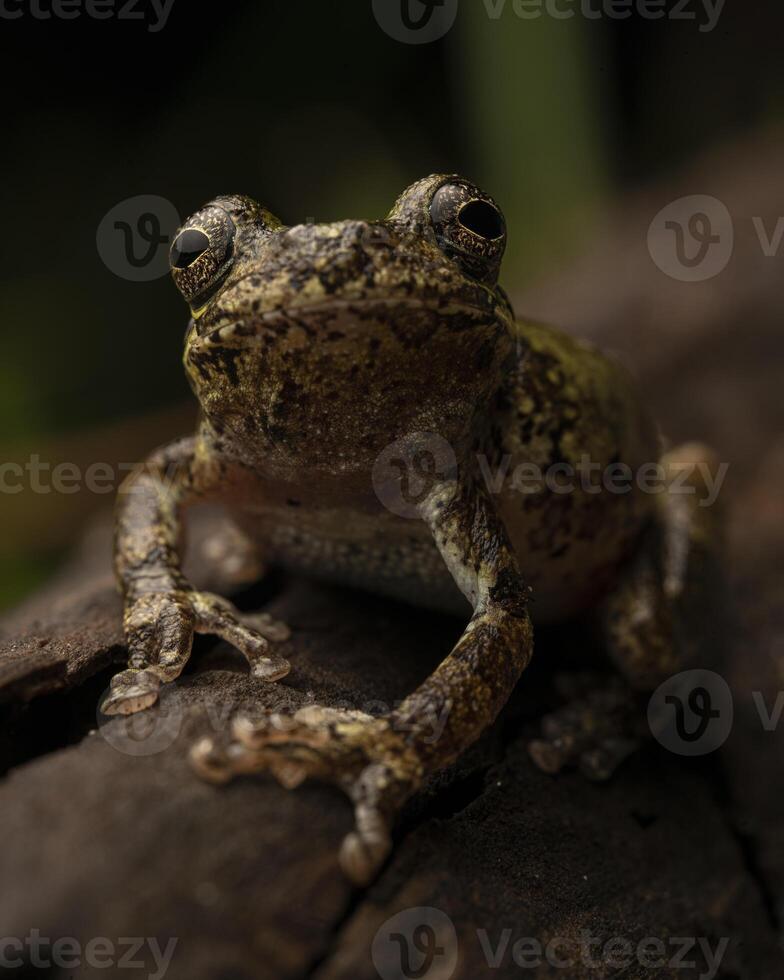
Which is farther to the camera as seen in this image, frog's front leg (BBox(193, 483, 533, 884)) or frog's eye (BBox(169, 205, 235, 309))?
frog's eye (BBox(169, 205, 235, 309))

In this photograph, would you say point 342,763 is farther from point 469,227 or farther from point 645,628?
point 645,628

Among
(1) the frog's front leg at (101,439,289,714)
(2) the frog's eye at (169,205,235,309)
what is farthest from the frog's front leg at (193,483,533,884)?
(2) the frog's eye at (169,205,235,309)

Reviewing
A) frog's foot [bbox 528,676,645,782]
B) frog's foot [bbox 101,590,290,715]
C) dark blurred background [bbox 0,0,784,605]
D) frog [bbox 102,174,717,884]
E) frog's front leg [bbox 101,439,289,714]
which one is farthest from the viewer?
dark blurred background [bbox 0,0,784,605]

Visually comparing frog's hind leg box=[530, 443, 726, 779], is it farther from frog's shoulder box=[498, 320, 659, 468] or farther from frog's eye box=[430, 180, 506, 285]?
frog's eye box=[430, 180, 506, 285]

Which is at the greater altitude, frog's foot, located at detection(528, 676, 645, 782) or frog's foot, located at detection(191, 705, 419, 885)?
frog's foot, located at detection(191, 705, 419, 885)

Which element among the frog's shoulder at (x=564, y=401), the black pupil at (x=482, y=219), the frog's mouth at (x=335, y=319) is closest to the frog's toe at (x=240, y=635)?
the frog's mouth at (x=335, y=319)

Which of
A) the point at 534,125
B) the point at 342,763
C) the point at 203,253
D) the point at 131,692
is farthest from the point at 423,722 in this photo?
the point at 534,125

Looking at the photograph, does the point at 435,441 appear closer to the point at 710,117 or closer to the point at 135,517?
the point at 135,517
